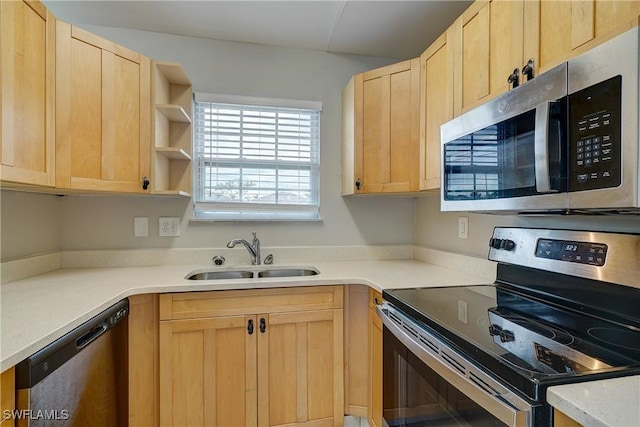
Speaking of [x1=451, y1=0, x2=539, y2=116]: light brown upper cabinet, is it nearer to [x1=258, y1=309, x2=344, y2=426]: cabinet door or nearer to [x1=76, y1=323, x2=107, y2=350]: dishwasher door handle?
[x1=258, y1=309, x2=344, y2=426]: cabinet door

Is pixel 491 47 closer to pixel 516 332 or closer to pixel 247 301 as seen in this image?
pixel 516 332

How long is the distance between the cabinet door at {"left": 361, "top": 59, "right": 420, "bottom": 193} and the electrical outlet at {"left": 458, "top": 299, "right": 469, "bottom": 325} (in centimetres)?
81

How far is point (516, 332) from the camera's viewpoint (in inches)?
37.4

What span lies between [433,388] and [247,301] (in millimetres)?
947

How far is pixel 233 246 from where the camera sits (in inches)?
80.6

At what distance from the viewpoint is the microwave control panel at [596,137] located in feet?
2.54

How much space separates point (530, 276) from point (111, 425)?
1.79 metres

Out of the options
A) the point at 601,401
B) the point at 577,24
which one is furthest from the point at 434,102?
the point at 601,401

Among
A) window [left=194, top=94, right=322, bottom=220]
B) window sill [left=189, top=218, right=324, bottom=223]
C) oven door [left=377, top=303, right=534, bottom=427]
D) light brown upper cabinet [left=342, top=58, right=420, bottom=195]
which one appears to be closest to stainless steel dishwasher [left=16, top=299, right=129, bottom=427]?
window sill [left=189, top=218, right=324, bottom=223]

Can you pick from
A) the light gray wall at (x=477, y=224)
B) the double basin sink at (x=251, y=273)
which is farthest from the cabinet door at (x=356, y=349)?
the light gray wall at (x=477, y=224)

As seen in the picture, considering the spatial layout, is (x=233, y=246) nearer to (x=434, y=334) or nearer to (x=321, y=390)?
(x=321, y=390)

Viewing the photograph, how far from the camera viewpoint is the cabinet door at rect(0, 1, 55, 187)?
1195 millimetres

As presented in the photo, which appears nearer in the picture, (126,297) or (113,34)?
(126,297)

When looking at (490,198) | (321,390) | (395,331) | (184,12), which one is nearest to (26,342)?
(395,331)
